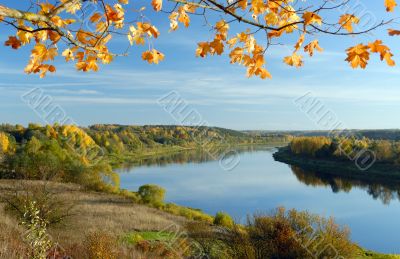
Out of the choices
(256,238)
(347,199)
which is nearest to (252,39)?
(256,238)

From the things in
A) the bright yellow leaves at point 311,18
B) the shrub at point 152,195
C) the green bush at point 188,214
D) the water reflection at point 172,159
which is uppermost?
the bright yellow leaves at point 311,18

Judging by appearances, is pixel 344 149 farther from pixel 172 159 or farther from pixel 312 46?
pixel 312 46

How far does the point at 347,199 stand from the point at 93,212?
28.5 m

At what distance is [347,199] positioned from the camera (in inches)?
1714

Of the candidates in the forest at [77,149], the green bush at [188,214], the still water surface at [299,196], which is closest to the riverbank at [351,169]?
Answer: the still water surface at [299,196]

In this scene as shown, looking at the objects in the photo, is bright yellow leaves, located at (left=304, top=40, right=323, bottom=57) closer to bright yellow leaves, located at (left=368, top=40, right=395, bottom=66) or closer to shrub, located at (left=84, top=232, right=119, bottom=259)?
bright yellow leaves, located at (left=368, top=40, right=395, bottom=66)

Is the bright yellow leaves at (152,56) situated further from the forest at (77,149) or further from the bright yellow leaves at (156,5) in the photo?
the forest at (77,149)

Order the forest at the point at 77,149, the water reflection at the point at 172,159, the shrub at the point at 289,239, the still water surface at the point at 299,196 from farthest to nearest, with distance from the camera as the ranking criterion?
1. the water reflection at the point at 172,159
2. the forest at the point at 77,149
3. the still water surface at the point at 299,196
4. the shrub at the point at 289,239

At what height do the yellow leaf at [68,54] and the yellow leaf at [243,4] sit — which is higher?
the yellow leaf at [243,4]

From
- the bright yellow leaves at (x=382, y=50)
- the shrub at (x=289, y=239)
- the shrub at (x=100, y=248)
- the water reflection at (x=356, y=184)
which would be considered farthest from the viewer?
the water reflection at (x=356, y=184)

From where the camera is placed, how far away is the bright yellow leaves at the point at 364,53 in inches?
101

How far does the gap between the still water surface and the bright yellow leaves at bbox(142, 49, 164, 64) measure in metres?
24.6

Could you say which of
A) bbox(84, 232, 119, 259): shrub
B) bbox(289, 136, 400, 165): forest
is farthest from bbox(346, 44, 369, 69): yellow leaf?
bbox(289, 136, 400, 165): forest

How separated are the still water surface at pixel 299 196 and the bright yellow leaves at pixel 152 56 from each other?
969 inches
